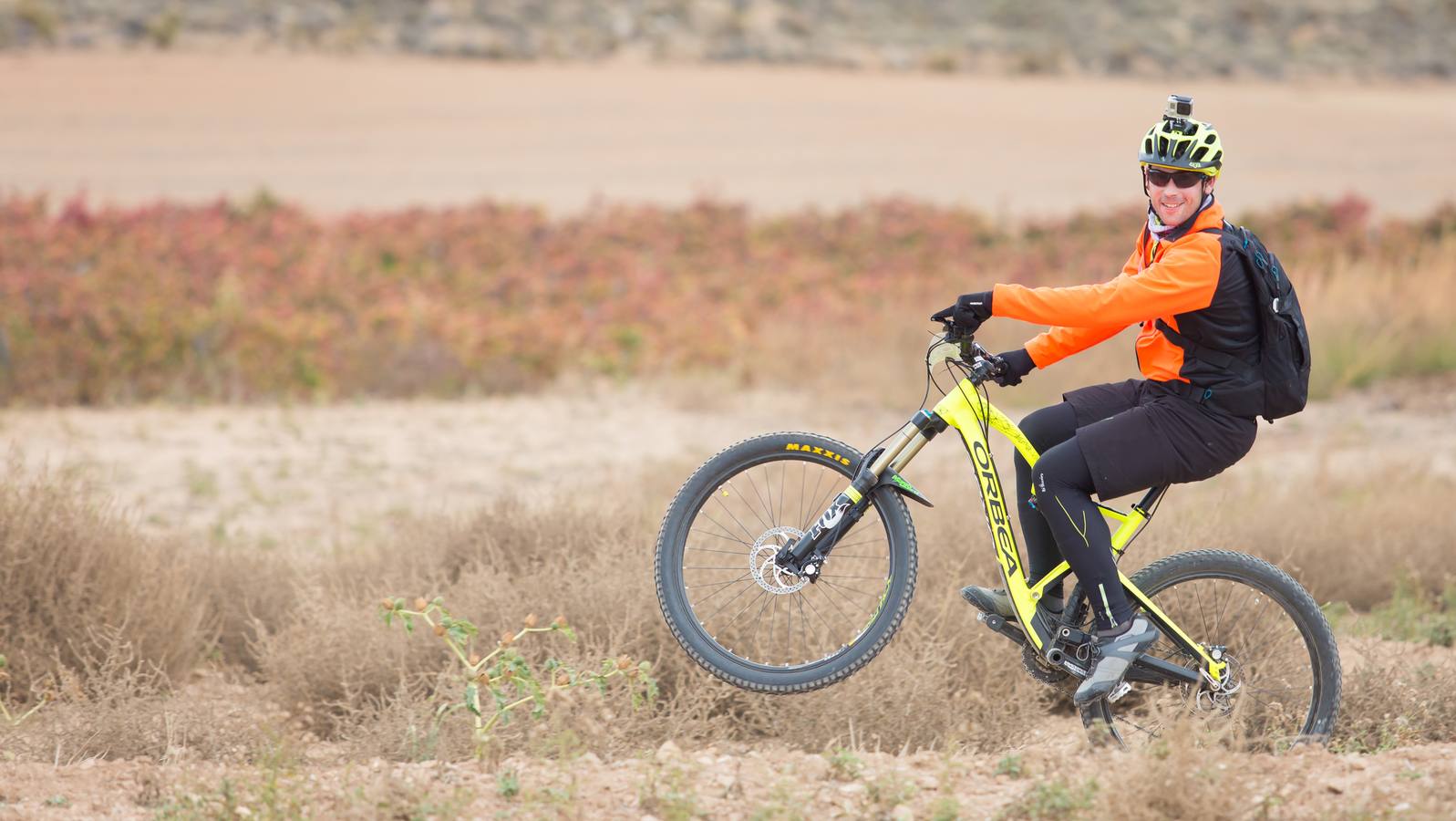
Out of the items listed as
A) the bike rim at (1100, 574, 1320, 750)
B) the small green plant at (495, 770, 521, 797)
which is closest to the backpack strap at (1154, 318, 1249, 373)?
the bike rim at (1100, 574, 1320, 750)

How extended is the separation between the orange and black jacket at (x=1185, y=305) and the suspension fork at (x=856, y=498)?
1.83ft

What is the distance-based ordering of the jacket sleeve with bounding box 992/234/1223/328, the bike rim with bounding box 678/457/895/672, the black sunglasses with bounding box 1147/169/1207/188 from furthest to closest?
the bike rim with bounding box 678/457/895/672
the black sunglasses with bounding box 1147/169/1207/188
the jacket sleeve with bounding box 992/234/1223/328

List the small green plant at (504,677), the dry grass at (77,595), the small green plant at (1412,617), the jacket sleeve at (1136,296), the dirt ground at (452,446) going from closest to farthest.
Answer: the jacket sleeve at (1136,296)
the small green plant at (504,677)
the dry grass at (77,595)
the small green plant at (1412,617)
the dirt ground at (452,446)

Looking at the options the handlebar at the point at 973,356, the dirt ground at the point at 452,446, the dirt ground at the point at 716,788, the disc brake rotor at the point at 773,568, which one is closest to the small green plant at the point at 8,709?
the dirt ground at the point at 716,788

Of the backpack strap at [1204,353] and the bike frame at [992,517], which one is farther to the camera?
the bike frame at [992,517]

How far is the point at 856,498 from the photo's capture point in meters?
4.71

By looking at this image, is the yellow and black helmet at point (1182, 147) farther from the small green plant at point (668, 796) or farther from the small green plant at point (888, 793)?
the small green plant at point (668, 796)

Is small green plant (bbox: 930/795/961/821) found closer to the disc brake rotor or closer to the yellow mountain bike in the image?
the yellow mountain bike

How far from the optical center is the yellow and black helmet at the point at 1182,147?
14.7ft

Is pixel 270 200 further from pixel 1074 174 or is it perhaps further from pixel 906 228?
pixel 1074 174

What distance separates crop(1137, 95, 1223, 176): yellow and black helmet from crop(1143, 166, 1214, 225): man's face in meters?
0.03

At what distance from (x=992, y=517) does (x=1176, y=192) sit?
125 cm

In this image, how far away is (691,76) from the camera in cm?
4300

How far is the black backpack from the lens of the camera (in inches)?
175
